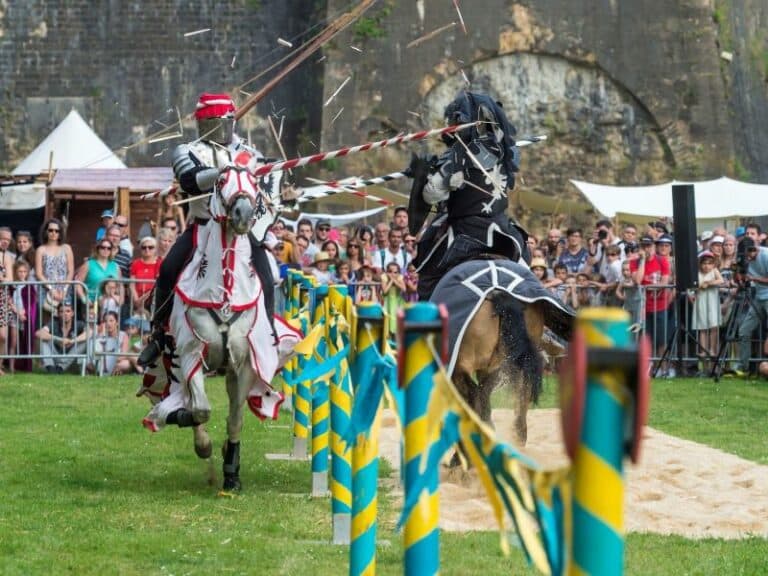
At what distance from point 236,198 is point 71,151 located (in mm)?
19999

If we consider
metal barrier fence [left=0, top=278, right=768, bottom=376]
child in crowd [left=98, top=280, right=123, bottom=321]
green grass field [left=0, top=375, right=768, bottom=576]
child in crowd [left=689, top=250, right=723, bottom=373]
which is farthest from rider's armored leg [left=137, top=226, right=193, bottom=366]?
child in crowd [left=689, top=250, right=723, bottom=373]

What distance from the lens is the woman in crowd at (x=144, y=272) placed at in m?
19.4

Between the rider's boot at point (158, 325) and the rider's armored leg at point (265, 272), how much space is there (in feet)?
2.17

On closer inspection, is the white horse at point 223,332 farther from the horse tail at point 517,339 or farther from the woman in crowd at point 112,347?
the woman in crowd at point 112,347

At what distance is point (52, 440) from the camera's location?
13.4 meters

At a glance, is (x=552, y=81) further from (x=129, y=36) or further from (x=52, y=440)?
(x=52, y=440)

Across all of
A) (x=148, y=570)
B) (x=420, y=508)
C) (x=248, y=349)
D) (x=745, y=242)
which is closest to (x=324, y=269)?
(x=745, y=242)

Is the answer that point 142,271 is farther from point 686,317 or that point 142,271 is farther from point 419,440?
point 419,440

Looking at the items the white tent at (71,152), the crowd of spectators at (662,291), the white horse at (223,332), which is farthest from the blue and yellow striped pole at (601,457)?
the white tent at (71,152)

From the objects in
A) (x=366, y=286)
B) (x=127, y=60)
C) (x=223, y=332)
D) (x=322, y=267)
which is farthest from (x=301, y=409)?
(x=127, y=60)

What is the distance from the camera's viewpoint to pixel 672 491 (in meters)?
10.4

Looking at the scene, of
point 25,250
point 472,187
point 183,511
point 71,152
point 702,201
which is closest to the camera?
point 183,511

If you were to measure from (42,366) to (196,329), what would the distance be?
33.6ft

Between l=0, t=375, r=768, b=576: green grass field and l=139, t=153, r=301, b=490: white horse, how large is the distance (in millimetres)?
533
